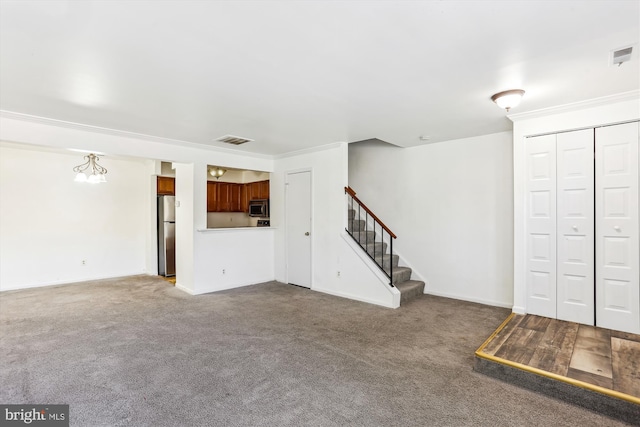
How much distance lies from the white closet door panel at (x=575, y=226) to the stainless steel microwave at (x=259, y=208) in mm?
5322

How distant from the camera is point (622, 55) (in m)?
2.25

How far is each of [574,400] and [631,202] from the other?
2.14 metres

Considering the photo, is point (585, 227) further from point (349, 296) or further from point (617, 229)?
point (349, 296)

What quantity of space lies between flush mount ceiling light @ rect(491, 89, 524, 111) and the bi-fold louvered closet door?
96 centimetres

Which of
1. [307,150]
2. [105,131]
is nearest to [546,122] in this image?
[307,150]

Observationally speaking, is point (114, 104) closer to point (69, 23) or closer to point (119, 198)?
point (69, 23)

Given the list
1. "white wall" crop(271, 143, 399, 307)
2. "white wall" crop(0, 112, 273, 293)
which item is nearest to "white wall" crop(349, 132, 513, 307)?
"white wall" crop(271, 143, 399, 307)

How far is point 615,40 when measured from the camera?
6.72ft

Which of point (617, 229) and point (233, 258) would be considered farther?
point (233, 258)

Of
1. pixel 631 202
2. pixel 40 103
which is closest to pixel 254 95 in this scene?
pixel 40 103

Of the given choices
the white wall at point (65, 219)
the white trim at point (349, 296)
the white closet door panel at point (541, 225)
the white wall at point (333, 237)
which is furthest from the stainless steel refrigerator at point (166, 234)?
the white closet door panel at point (541, 225)

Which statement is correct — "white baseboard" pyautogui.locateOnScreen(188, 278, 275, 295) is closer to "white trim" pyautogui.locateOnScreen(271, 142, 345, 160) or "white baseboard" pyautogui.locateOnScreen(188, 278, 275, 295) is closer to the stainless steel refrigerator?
the stainless steel refrigerator

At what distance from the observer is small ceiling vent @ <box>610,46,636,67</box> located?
2171 mm

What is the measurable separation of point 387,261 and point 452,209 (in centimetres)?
133
